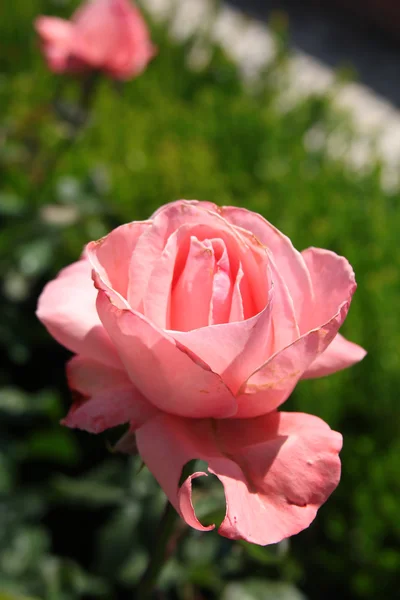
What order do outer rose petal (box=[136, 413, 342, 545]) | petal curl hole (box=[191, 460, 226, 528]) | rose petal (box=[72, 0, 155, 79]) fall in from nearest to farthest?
1. outer rose petal (box=[136, 413, 342, 545])
2. petal curl hole (box=[191, 460, 226, 528])
3. rose petal (box=[72, 0, 155, 79])

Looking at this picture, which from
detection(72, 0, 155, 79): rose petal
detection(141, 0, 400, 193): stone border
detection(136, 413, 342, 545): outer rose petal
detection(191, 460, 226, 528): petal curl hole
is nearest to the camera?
detection(136, 413, 342, 545): outer rose petal

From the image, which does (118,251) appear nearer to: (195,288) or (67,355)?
(195,288)

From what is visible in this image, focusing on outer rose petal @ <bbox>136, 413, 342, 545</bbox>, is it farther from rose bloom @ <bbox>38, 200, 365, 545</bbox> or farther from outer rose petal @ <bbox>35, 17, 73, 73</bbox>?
outer rose petal @ <bbox>35, 17, 73, 73</bbox>

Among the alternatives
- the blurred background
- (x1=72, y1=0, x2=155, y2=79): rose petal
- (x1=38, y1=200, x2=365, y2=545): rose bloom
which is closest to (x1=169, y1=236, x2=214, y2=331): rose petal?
(x1=38, y1=200, x2=365, y2=545): rose bloom

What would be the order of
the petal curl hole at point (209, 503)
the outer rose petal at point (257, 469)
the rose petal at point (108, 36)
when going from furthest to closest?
the rose petal at point (108, 36), the petal curl hole at point (209, 503), the outer rose petal at point (257, 469)

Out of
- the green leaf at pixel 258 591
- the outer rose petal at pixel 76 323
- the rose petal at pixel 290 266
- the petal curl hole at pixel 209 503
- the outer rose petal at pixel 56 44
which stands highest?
the rose petal at pixel 290 266

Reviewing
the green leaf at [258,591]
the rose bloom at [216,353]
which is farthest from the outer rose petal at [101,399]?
the green leaf at [258,591]

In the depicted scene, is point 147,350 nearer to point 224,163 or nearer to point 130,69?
point 130,69

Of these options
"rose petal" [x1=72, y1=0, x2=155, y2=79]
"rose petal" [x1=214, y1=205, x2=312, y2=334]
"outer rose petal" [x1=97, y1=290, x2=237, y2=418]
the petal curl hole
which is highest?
"rose petal" [x1=214, y1=205, x2=312, y2=334]

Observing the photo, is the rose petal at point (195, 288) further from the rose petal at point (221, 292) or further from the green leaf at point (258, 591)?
the green leaf at point (258, 591)
